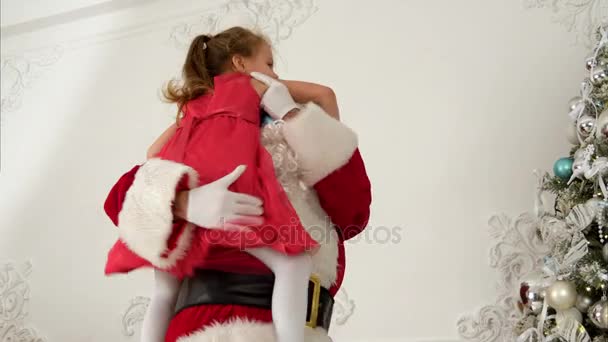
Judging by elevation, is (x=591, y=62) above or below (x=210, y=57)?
above

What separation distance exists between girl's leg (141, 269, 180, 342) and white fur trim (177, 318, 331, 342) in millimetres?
110

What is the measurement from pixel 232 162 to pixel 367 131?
4.95 ft

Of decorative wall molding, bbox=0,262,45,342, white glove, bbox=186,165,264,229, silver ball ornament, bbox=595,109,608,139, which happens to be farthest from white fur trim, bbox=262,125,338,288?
decorative wall molding, bbox=0,262,45,342

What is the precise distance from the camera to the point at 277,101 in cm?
131

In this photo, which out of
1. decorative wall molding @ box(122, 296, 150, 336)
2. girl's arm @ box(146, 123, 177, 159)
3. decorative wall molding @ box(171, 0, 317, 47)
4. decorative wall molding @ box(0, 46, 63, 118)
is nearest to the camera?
girl's arm @ box(146, 123, 177, 159)

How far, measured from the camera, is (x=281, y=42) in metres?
3.00

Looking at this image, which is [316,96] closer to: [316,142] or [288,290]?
[316,142]

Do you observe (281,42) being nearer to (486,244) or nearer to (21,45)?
(486,244)

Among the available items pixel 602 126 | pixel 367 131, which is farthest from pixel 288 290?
pixel 367 131

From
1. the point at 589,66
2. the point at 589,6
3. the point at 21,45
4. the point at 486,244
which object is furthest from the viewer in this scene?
the point at 21,45

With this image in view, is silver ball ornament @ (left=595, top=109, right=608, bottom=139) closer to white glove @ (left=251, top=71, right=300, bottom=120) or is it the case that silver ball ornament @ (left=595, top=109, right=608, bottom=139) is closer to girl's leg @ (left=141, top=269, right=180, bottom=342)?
white glove @ (left=251, top=71, right=300, bottom=120)

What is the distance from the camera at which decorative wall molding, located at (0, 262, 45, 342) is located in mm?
2877

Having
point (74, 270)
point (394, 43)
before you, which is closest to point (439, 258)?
point (394, 43)

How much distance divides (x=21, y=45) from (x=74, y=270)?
139 cm
